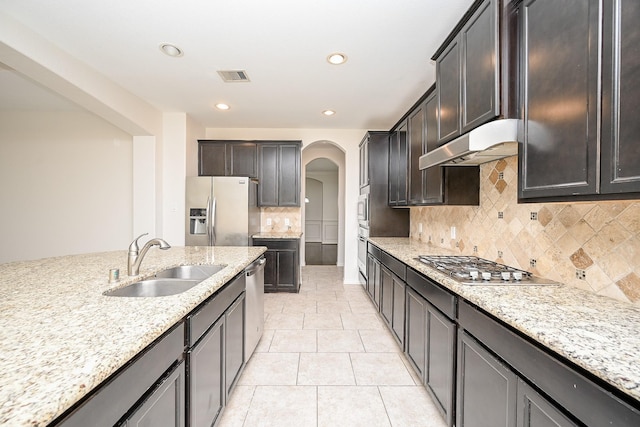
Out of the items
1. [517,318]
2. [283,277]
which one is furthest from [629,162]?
[283,277]

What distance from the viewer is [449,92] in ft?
6.34

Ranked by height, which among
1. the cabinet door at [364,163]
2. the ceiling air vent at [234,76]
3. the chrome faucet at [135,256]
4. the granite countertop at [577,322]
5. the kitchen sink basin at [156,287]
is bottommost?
the kitchen sink basin at [156,287]

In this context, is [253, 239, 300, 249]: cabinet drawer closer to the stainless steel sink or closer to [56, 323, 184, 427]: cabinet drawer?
the stainless steel sink

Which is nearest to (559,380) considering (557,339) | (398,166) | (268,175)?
(557,339)

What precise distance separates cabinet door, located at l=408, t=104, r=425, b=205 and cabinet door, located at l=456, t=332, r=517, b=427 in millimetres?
1698

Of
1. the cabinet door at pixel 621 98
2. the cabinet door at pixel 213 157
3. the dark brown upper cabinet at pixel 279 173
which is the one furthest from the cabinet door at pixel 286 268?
the cabinet door at pixel 621 98

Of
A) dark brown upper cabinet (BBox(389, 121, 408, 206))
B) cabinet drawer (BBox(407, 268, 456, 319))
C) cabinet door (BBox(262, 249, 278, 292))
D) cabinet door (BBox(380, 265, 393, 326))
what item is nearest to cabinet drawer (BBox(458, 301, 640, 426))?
cabinet drawer (BBox(407, 268, 456, 319))

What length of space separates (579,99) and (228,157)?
436 centimetres

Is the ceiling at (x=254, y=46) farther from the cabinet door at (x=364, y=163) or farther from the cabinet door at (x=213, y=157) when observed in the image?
the cabinet door at (x=213, y=157)

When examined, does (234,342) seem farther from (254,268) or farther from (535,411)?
(535,411)

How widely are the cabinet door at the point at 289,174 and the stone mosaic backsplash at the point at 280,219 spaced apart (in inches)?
15.7

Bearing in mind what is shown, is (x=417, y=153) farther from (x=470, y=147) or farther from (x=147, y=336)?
(x=147, y=336)

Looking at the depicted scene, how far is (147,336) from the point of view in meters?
0.85

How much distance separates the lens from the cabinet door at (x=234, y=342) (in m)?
1.70
